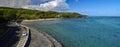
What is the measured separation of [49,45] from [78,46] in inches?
229

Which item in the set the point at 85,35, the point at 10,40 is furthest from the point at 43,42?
the point at 85,35

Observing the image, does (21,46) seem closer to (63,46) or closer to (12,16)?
(63,46)

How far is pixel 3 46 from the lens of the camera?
113 ft

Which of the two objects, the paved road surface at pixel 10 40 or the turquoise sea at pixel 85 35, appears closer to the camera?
the paved road surface at pixel 10 40

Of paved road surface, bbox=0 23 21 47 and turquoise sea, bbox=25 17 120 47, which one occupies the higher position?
paved road surface, bbox=0 23 21 47

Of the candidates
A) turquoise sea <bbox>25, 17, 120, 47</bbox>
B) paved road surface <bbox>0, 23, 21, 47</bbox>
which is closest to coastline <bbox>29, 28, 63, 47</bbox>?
turquoise sea <bbox>25, 17, 120, 47</bbox>

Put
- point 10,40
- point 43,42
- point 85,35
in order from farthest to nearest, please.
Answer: point 85,35 < point 43,42 < point 10,40

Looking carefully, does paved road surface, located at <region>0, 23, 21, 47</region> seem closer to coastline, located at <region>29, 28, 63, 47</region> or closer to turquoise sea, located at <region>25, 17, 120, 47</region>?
coastline, located at <region>29, 28, 63, 47</region>

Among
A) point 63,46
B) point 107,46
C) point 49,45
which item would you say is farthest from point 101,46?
point 49,45

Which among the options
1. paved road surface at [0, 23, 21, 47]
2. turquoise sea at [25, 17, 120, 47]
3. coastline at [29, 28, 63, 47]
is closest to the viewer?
paved road surface at [0, 23, 21, 47]

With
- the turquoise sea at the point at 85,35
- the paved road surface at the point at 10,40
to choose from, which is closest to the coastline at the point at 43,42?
the turquoise sea at the point at 85,35

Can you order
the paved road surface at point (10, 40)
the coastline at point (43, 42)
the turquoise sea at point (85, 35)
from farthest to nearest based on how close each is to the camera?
the turquoise sea at point (85, 35) → the coastline at point (43, 42) → the paved road surface at point (10, 40)

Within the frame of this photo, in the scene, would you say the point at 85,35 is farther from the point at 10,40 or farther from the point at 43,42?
the point at 10,40

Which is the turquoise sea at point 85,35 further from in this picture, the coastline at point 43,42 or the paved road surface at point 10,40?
the paved road surface at point 10,40
